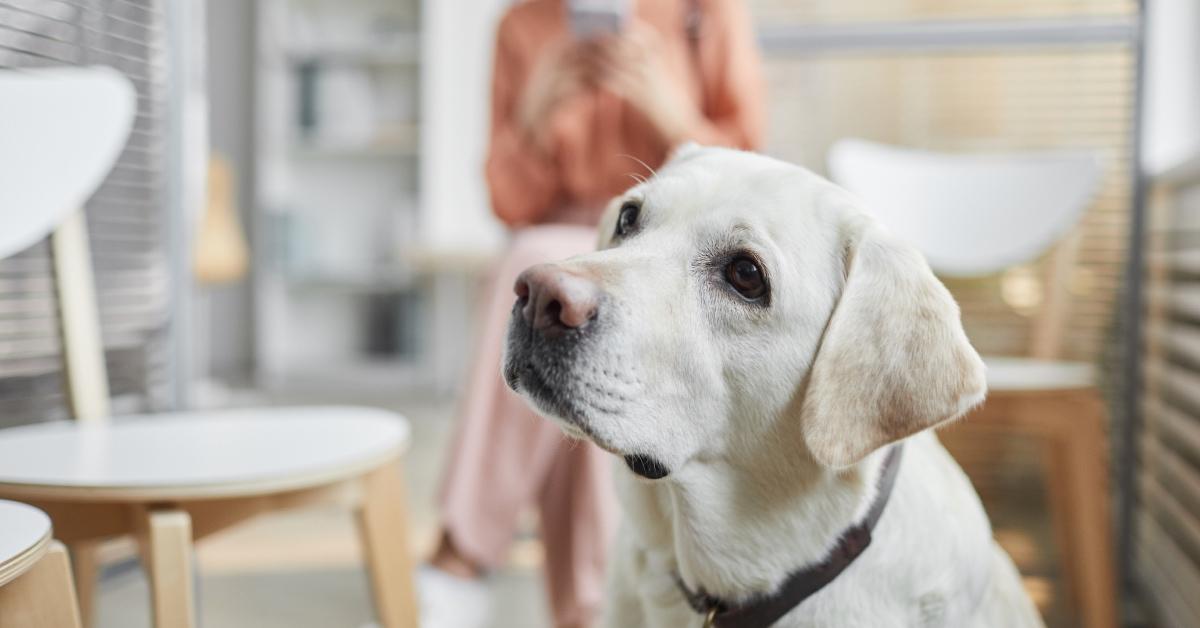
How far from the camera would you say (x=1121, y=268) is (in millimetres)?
2434

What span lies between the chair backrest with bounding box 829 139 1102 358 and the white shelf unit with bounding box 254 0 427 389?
3.34 m

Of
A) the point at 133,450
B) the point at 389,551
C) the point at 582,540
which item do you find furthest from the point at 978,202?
the point at 133,450

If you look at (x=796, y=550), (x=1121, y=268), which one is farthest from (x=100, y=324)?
(x=1121, y=268)

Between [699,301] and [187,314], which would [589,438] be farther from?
[187,314]

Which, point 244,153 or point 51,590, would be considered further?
point 244,153

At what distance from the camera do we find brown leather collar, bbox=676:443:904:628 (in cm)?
93

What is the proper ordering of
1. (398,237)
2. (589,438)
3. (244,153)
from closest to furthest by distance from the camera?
(589,438)
(398,237)
(244,153)

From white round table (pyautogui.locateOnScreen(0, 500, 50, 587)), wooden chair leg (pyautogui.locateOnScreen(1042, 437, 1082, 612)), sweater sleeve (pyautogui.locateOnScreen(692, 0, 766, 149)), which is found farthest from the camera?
sweater sleeve (pyautogui.locateOnScreen(692, 0, 766, 149))

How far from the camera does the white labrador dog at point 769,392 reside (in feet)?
2.75

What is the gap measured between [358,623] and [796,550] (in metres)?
1.21

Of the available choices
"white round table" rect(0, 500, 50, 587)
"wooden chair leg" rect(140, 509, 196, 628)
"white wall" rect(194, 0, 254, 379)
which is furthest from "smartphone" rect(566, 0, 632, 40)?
"white wall" rect(194, 0, 254, 379)

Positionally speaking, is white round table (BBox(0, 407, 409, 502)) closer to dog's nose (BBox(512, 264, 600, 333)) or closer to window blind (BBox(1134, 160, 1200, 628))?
dog's nose (BBox(512, 264, 600, 333))

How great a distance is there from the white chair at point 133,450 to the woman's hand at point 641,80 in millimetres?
796

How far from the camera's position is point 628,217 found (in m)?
1.07
